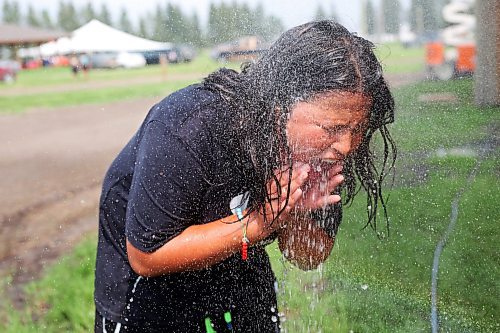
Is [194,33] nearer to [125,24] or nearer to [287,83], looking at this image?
[125,24]

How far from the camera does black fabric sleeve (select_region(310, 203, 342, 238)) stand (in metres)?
1.82

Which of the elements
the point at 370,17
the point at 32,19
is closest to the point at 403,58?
the point at 370,17

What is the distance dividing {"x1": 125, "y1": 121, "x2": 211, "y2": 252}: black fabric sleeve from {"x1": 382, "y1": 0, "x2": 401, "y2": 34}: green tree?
1233 mm

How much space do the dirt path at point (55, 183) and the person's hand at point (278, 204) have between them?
2519mm

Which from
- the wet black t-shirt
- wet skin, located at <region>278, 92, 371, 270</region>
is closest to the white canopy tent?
the wet black t-shirt

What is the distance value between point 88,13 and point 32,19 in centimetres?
116

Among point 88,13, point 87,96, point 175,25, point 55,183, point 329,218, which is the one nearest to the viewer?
point 329,218

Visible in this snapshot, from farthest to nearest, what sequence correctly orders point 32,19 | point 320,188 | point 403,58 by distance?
point 32,19 → point 403,58 → point 320,188

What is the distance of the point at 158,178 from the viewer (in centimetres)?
157

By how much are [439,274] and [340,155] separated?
163 cm

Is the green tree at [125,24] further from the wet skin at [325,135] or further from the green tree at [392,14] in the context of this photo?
the wet skin at [325,135]

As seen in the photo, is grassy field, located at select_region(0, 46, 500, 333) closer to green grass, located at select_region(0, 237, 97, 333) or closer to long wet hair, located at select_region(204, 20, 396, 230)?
green grass, located at select_region(0, 237, 97, 333)

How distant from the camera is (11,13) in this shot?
4922mm

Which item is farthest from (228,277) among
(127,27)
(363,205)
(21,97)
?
(21,97)
